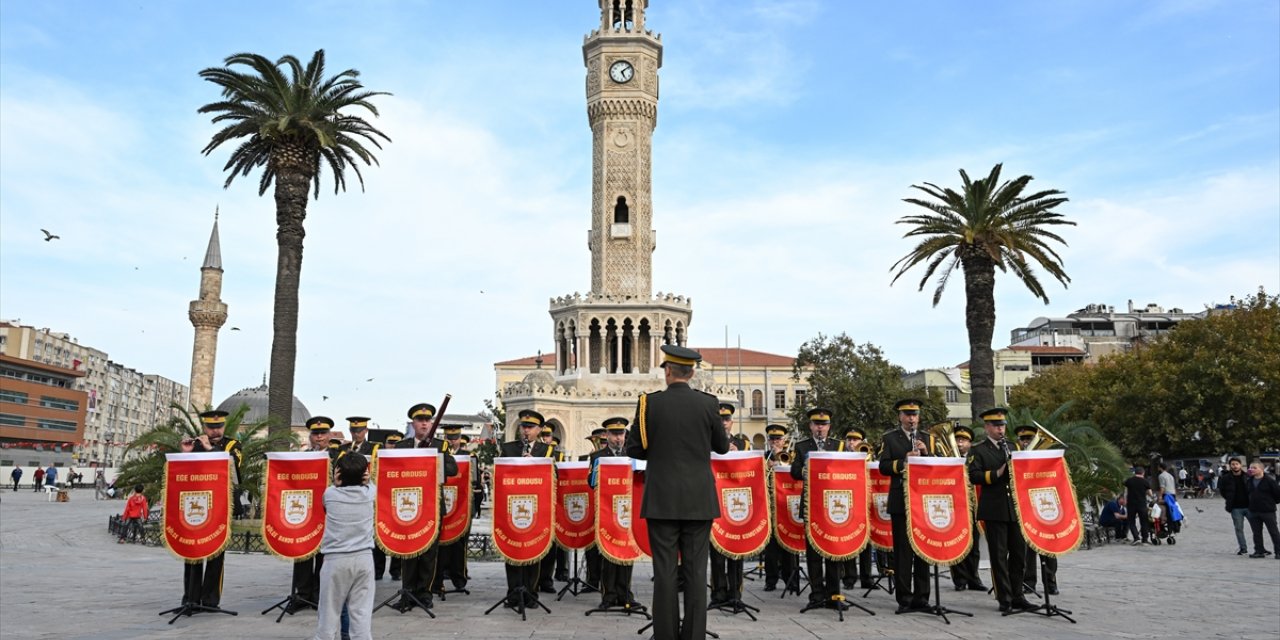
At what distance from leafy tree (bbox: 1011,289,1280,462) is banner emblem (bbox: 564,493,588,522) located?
41.0m

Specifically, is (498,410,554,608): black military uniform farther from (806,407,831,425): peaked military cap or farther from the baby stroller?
the baby stroller

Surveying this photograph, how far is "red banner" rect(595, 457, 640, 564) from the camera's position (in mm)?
9469

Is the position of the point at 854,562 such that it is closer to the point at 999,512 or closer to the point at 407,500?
the point at 999,512

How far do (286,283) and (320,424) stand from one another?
1768cm

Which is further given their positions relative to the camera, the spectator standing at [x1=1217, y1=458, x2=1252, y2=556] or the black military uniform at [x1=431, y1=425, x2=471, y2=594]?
the spectator standing at [x1=1217, y1=458, x2=1252, y2=556]

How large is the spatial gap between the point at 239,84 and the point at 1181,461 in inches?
1985

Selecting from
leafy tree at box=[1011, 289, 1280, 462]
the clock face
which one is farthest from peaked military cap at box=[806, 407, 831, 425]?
the clock face

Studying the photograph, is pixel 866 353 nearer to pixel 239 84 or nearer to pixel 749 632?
pixel 239 84

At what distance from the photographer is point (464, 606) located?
10.0 metres

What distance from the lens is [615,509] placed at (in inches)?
383

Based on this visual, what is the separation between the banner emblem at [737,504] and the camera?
9430mm

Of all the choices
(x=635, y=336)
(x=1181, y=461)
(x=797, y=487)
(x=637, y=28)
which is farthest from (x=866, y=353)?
(x=797, y=487)

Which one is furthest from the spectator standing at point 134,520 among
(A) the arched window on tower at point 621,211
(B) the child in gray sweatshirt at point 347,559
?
(A) the arched window on tower at point 621,211

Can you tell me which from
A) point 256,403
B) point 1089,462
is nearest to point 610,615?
point 1089,462
